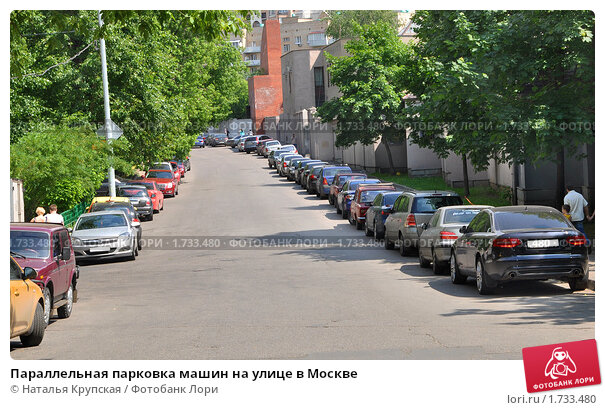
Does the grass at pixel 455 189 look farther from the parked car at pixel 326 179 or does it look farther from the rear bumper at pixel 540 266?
the rear bumper at pixel 540 266

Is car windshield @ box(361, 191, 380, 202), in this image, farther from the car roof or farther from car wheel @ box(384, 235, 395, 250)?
the car roof

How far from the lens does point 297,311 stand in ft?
48.2

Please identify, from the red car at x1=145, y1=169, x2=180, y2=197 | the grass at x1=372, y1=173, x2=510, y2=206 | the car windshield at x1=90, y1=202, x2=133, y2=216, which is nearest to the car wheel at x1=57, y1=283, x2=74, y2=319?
the car windshield at x1=90, y1=202, x2=133, y2=216

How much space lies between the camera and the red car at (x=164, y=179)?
50.7m

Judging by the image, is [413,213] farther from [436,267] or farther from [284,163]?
[284,163]

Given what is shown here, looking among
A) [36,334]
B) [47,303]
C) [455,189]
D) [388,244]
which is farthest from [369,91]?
[36,334]

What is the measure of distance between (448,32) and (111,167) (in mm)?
15696

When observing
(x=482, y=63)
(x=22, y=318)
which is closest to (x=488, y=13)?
(x=482, y=63)

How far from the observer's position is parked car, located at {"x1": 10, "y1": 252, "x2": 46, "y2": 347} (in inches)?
451

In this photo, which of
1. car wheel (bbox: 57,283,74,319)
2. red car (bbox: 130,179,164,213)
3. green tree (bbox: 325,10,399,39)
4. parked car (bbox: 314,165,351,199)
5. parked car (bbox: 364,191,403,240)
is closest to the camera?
car wheel (bbox: 57,283,74,319)

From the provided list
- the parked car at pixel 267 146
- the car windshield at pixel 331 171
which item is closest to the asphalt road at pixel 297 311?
the car windshield at pixel 331 171

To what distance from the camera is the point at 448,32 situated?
83.3ft

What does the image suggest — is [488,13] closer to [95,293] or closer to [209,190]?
[95,293]
